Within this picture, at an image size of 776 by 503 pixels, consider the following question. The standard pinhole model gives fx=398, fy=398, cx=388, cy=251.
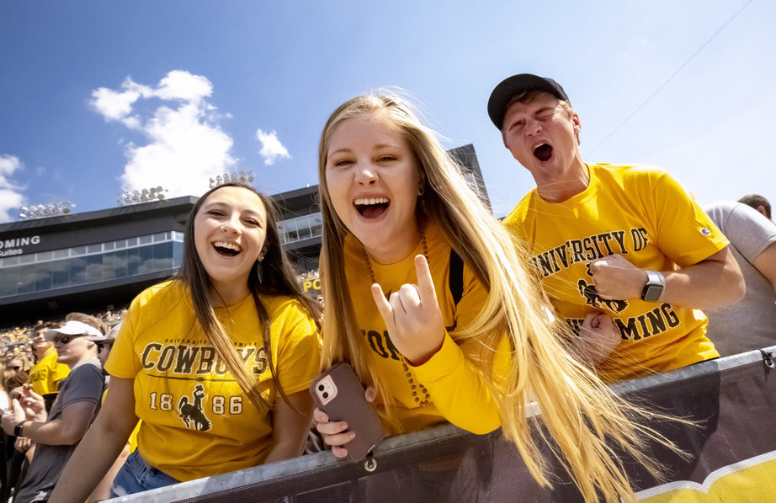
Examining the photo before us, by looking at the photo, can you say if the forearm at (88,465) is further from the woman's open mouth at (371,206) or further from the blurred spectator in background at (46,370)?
the blurred spectator in background at (46,370)

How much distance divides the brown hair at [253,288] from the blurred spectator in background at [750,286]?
102 inches

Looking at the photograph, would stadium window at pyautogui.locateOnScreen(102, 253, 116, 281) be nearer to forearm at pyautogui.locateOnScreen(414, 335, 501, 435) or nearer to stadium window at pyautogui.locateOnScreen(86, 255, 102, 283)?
stadium window at pyautogui.locateOnScreen(86, 255, 102, 283)

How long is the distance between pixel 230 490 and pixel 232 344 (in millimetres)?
827

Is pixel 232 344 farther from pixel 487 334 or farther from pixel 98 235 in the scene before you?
pixel 98 235

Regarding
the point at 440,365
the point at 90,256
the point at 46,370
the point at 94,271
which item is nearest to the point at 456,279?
the point at 440,365

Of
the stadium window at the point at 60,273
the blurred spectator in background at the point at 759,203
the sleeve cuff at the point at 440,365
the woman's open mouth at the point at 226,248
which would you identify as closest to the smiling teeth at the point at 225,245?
the woman's open mouth at the point at 226,248

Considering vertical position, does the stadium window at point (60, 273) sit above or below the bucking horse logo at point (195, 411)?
above

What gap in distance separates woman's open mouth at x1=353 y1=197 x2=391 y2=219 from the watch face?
1.21 metres

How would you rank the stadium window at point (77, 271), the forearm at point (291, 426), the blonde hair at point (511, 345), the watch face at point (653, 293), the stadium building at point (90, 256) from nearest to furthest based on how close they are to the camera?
the blonde hair at point (511, 345), the watch face at point (653, 293), the forearm at point (291, 426), the stadium building at point (90, 256), the stadium window at point (77, 271)

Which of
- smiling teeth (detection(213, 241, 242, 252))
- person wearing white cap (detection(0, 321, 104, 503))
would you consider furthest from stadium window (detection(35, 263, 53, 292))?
smiling teeth (detection(213, 241, 242, 252))

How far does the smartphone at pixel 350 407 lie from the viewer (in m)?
1.31

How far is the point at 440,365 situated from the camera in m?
1.29

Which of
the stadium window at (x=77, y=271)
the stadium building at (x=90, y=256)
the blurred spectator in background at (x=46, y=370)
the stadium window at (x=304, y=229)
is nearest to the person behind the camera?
the blurred spectator in background at (x=46, y=370)

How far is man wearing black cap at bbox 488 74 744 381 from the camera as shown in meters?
1.84
